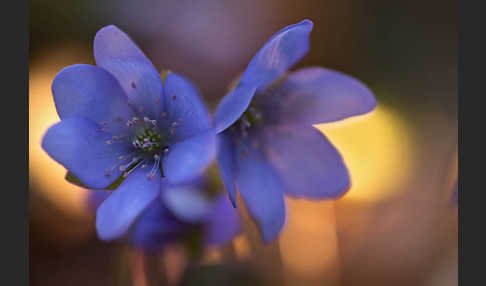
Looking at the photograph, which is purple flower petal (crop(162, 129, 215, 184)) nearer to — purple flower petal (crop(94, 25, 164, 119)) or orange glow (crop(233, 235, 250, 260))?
purple flower petal (crop(94, 25, 164, 119))

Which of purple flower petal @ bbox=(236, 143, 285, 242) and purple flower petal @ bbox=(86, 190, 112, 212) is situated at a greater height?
purple flower petal @ bbox=(236, 143, 285, 242)

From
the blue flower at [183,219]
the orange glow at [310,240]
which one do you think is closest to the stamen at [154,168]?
the blue flower at [183,219]

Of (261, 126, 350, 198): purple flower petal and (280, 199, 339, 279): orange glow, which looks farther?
(280, 199, 339, 279): orange glow

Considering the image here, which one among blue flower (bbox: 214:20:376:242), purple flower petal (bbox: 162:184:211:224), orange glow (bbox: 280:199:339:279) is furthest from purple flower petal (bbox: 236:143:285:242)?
orange glow (bbox: 280:199:339:279)

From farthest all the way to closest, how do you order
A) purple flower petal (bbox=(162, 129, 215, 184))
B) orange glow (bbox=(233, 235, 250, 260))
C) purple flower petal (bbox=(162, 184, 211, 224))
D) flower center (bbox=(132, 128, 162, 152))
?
1. orange glow (bbox=(233, 235, 250, 260))
2. purple flower petal (bbox=(162, 184, 211, 224))
3. flower center (bbox=(132, 128, 162, 152))
4. purple flower petal (bbox=(162, 129, 215, 184))

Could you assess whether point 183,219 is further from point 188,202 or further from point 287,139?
point 287,139

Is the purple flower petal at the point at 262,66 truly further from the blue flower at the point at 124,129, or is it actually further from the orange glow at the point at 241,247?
the orange glow at the point at 241,247
